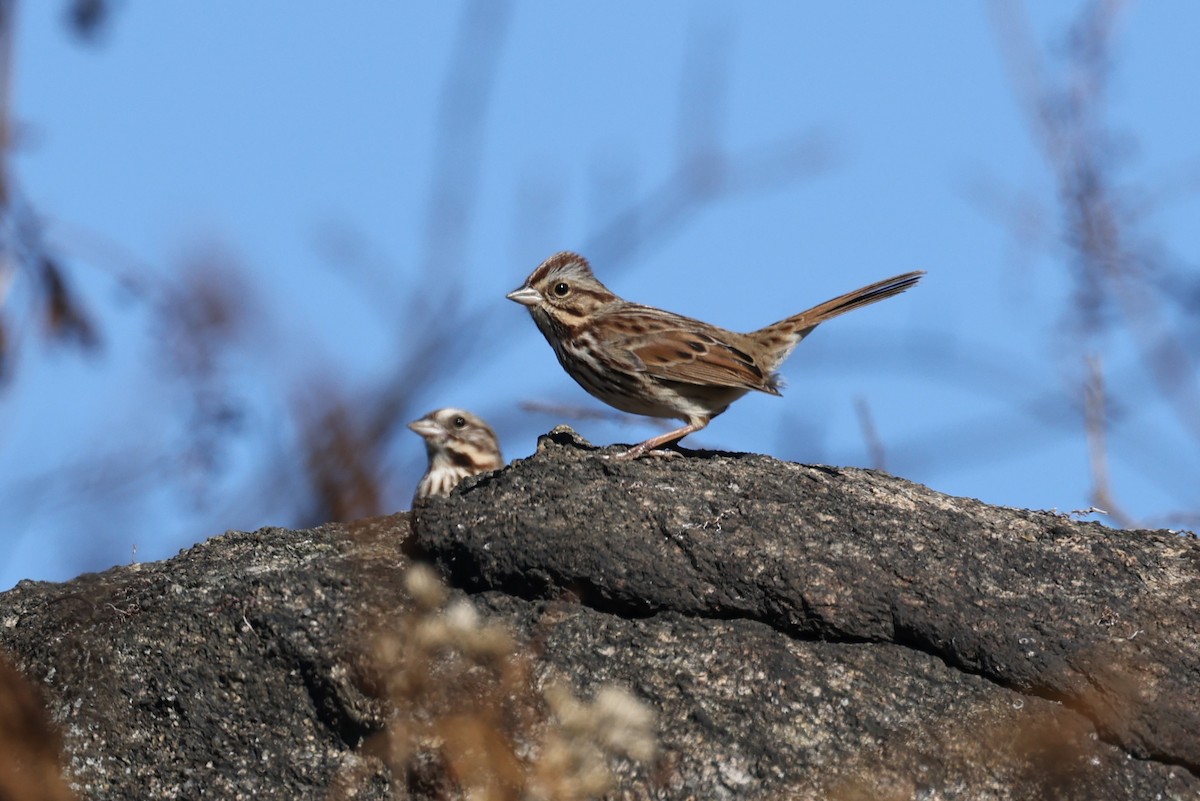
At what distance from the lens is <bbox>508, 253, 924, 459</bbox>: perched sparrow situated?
6.06m

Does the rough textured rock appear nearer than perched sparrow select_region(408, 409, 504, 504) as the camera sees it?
Yes

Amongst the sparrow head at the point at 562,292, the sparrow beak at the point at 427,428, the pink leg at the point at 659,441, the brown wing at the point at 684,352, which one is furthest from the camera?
the sparrow beak at the point at 427,428

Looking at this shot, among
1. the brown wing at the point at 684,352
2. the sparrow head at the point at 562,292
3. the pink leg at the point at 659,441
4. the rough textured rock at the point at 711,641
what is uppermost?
the sparrow head at the point at 562,292

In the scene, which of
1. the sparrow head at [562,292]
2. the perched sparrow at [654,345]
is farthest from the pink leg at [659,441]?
the sparrow head at [562,292]

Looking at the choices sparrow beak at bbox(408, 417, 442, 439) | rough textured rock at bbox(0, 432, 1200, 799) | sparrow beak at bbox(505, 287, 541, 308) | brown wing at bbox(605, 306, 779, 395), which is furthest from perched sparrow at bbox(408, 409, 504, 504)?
rough textured rock at bbox(0, 432, 1200, 799)

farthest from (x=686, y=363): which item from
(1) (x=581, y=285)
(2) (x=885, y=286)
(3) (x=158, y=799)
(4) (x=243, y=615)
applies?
(3) (x=158, y=799)

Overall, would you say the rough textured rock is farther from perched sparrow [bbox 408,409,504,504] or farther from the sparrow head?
perched sparrow [bbox 408,409,504,504]

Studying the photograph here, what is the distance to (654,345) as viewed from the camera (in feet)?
20.1

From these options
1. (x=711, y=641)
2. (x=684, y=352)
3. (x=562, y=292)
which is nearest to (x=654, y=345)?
(x=684, y=352)

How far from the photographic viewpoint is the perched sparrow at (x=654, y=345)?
6.06m

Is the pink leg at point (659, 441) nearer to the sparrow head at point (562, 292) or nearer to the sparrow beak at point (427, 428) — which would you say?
the sparrow head at point (562, 292)

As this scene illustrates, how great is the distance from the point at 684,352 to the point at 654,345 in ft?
0.39

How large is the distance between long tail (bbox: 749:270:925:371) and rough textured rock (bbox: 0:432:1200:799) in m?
2.14

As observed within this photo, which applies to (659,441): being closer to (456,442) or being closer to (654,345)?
(654,345)
